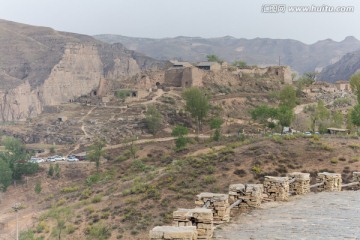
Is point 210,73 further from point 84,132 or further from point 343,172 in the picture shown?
point 343,172

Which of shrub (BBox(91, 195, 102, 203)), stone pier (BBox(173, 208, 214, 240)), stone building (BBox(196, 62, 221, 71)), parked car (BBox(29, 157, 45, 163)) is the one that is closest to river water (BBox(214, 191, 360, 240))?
stone pier (BBox(173, 208, 214, 240))

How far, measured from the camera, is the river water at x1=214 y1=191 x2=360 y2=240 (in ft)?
25.1

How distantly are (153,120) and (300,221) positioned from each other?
1706 inches

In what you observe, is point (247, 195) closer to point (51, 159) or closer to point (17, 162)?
point (17, 162)

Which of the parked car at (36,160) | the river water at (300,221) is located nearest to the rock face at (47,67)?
the parked car at (36,160)

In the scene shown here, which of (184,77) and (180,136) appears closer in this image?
(180,136)

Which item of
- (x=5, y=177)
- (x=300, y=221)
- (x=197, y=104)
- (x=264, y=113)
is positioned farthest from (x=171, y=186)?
(x=197, y=104)

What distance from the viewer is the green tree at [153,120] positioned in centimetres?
5153

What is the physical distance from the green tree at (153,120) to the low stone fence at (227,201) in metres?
38.3

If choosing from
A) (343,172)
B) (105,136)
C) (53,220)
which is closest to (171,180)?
(53,220)

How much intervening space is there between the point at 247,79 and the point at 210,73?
6638 mm

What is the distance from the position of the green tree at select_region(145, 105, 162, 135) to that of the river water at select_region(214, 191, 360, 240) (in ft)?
133

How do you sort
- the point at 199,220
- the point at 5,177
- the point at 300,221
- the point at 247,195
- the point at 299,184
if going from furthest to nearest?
the point at 5,177 < the point at 299,184 < the point at 247,195 < the point at 300,221 < the point at 199,220

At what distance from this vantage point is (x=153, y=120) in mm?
51562
